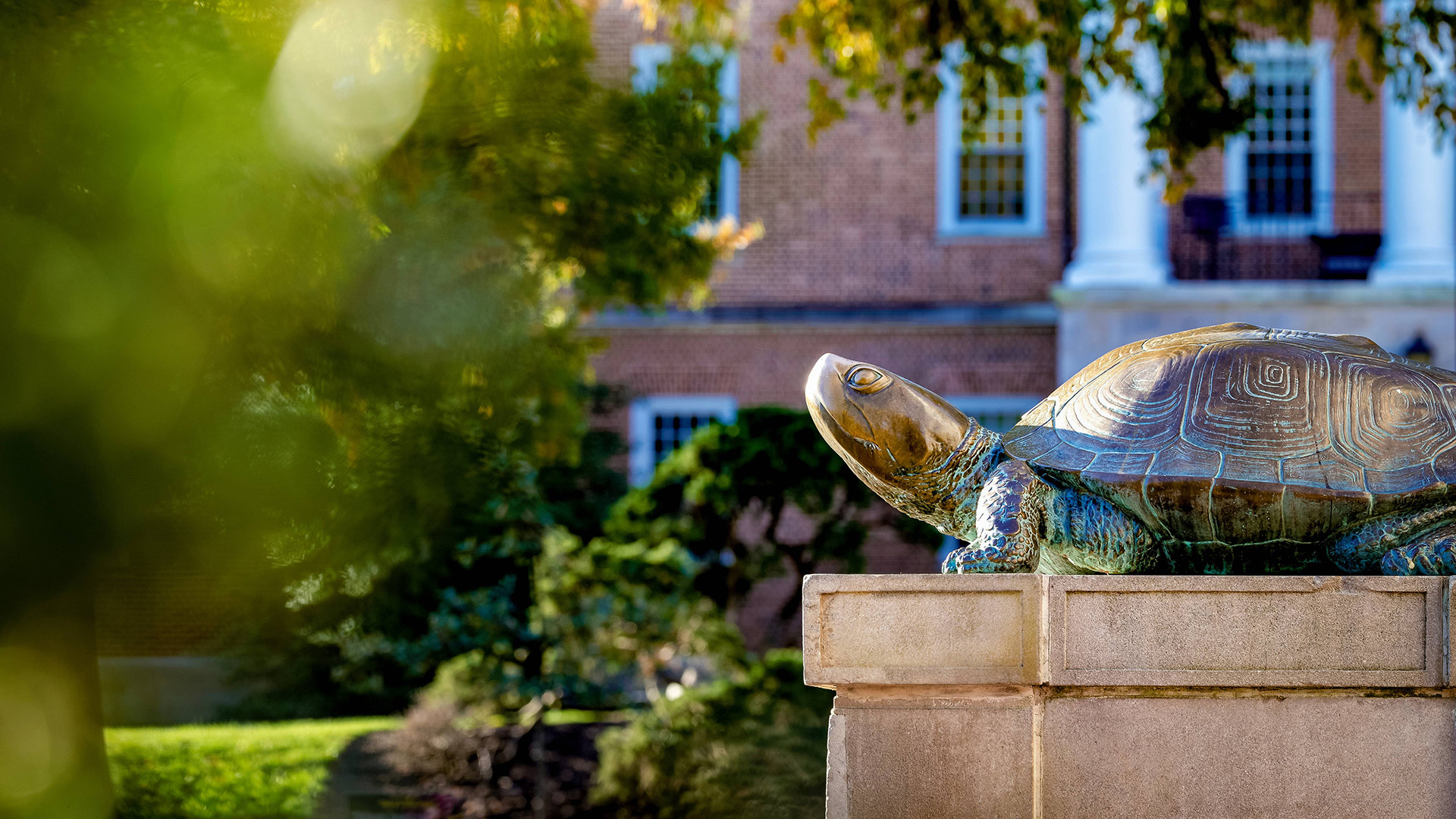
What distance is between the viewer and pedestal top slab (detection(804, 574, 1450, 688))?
377 cm

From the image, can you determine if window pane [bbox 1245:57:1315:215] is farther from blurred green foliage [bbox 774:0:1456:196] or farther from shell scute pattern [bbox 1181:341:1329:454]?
shell scute pattern [bbox 1181:341:1329:454]

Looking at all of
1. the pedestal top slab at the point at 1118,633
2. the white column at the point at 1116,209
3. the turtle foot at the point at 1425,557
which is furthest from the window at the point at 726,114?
the pedestal top slab at the point at 1118,633

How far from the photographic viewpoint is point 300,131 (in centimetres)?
596

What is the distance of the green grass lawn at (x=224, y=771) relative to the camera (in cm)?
905

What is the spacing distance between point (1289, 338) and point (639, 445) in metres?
13.5

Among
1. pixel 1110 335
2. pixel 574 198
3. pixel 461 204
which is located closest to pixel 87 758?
pixel 461 204

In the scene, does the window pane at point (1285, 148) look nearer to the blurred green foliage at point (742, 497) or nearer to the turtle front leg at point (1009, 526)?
the blurred green foliage at point (742, 497)

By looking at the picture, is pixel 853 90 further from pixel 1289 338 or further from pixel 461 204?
pixel 1289 338

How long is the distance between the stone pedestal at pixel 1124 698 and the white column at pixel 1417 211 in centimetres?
1376

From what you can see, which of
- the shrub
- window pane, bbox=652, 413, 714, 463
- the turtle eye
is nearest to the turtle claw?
the turtle eye

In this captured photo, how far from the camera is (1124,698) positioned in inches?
150

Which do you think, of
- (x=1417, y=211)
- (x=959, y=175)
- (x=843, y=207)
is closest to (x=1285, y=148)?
Result: (x=1417, y=211)

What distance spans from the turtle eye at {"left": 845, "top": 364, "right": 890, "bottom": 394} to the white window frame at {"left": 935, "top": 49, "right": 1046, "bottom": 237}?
46.3ft

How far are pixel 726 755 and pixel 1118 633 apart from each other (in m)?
6.07
